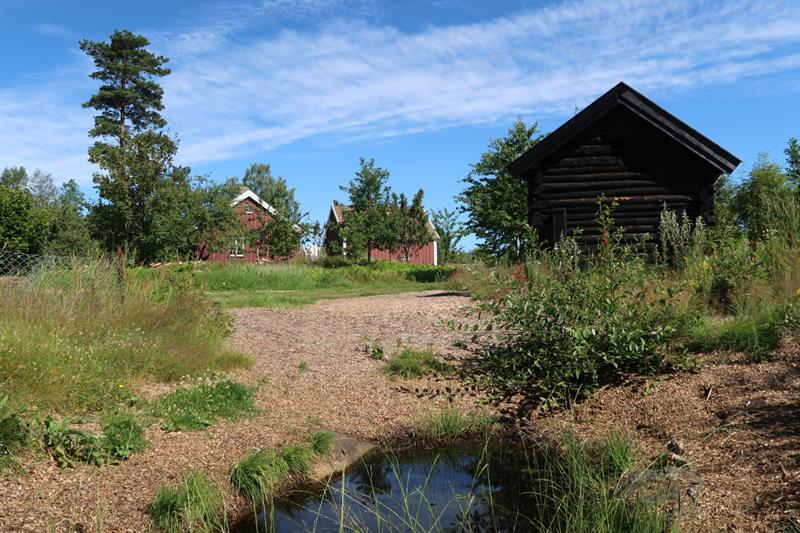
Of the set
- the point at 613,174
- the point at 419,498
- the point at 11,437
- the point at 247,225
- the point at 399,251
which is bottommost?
the point at 419,498

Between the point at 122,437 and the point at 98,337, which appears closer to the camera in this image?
the point at 122,437

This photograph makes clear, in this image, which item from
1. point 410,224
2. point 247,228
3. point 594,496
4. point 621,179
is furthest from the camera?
point 410,224

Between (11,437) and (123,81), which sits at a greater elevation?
(123,81)

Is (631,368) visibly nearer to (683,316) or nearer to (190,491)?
(683,316)

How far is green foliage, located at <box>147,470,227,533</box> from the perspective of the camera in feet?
12.5

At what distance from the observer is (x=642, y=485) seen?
3.64 meters

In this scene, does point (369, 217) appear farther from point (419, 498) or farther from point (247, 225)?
point (419, 498)

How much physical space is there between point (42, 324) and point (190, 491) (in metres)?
3.38

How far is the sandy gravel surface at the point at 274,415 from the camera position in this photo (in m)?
3.91

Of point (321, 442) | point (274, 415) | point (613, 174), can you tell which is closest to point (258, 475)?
point (321, 442)

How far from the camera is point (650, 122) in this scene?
519 inches

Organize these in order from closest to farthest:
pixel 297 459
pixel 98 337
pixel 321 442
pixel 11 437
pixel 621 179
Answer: pixel 11 437
pixel 297 459
pixel 321 442
pixel 98 337
pixel 621 179

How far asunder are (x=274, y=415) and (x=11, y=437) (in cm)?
209

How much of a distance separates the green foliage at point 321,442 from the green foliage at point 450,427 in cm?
84
